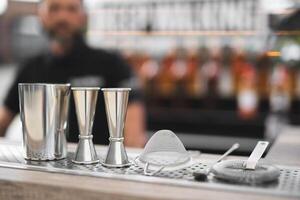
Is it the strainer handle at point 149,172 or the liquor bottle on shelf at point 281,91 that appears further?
the liquor bottle on shelf at point 281,91

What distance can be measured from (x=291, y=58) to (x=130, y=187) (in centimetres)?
169

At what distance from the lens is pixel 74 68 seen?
2.19 m

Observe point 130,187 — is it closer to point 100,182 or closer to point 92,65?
point 100,182

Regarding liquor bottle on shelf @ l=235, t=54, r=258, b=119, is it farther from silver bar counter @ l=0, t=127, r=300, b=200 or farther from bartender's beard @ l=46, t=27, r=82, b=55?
silver bar counter @ l=0, t=127, r=300, b=200

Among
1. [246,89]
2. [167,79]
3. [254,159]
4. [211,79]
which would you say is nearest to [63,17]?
[167,79]

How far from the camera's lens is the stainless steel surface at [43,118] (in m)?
0.94

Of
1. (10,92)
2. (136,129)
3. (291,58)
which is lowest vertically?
(136,129)

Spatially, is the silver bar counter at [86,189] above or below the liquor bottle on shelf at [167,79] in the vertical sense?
below

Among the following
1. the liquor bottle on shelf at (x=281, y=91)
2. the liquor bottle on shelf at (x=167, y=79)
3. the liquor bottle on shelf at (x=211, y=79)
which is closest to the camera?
the liquor bottle on shelf at (x=281, y=91)

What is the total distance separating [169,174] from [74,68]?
1423 mm

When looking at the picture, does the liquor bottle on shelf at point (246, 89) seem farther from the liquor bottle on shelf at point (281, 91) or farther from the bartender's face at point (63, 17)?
the bartender's face at point (63, 17)

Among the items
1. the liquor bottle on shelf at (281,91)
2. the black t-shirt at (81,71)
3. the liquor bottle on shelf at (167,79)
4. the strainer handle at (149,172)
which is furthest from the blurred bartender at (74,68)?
Result: the strainer handle at (149,172)

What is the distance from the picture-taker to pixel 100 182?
80cm

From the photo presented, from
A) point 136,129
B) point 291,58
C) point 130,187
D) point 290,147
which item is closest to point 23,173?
point 130,187
